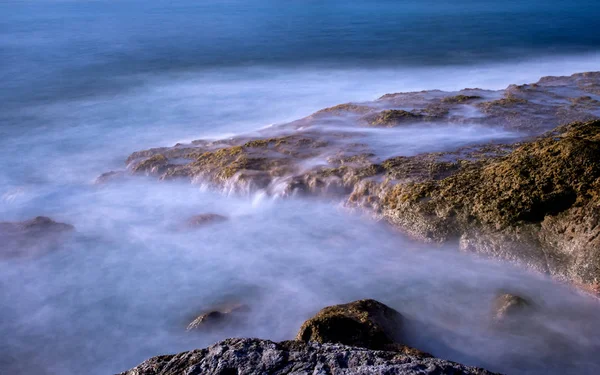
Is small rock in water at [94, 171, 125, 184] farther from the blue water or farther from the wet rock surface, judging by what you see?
the blue water

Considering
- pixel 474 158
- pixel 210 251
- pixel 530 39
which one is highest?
pixel 530 39

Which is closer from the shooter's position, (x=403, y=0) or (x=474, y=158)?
(x=474, y=158)

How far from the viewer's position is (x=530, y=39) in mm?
26250

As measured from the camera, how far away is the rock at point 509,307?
4.73 metres

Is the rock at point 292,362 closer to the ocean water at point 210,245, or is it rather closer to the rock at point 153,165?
the ocean water at point 210,245

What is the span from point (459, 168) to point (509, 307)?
243 cm

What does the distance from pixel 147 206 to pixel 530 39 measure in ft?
79.0

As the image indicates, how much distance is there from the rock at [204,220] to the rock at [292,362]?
4508 millimetres

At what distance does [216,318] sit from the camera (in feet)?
17.7

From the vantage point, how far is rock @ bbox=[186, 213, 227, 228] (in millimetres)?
7516

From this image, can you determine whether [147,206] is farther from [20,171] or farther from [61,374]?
[20,171]

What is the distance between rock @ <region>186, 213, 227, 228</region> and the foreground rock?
1.91m

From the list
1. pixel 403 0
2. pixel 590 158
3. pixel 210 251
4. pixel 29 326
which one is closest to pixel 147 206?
pixel 210 251

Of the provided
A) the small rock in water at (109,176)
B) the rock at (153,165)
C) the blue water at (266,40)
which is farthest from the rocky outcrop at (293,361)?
the blue water at (266,40)
